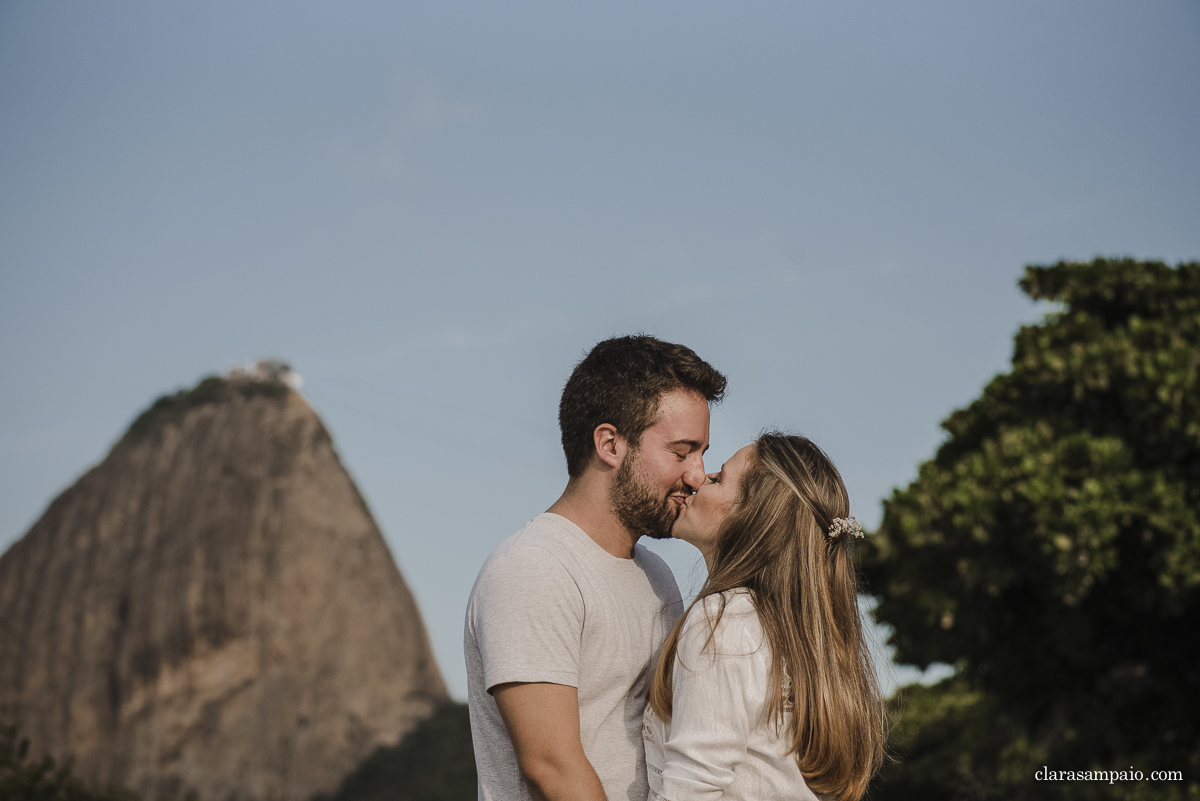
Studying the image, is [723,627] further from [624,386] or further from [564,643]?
[624,386]

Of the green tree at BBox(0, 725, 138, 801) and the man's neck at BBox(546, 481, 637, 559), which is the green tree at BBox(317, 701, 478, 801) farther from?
the man's neck at BBox(546, 481, 637, 559)

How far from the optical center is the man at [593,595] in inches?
116

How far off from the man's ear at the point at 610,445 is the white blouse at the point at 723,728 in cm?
62

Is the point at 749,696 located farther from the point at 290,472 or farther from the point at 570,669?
the point at 290,472

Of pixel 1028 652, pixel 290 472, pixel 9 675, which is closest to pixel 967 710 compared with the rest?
pixel 1028 652

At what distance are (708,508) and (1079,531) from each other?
8.21 feet

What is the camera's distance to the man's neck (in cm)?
350

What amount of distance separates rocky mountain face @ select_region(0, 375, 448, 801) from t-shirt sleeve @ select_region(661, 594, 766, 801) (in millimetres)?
19168

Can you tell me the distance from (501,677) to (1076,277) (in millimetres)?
4461

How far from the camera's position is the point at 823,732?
318 centimetres

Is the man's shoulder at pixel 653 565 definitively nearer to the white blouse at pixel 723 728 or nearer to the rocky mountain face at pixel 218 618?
the white blouse at pixel 723 728

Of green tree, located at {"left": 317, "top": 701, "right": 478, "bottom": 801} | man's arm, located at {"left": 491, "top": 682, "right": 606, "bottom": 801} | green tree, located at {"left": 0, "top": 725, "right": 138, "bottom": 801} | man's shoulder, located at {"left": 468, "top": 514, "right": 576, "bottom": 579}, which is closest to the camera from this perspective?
man's arm, located at {"left": 491, "top": 682, "right": 606, "bottom": 801}

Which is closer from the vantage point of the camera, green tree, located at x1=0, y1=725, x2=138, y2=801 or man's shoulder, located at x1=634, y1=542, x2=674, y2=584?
man's shoulder, located at x1=634, y1=542, x2=674, y2=584

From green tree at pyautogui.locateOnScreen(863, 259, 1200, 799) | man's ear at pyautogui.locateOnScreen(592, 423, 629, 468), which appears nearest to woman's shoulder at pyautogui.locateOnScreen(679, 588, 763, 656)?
man's ear at pyautogui.locateOnScreen(592, 423, 629, 468)
